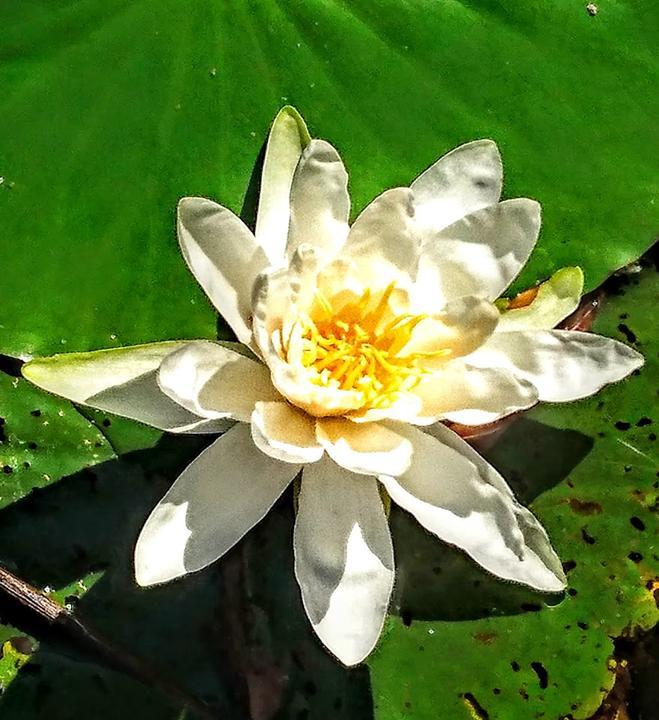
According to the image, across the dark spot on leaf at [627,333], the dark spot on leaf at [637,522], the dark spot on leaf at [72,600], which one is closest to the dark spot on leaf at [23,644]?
the dark spot on leaf at [72,600]

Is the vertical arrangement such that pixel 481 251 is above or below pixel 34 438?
above

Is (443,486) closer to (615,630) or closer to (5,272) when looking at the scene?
(615,630)

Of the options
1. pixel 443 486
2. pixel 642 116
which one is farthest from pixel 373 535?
pixel 642 116

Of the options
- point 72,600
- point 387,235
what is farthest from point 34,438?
point 387,235

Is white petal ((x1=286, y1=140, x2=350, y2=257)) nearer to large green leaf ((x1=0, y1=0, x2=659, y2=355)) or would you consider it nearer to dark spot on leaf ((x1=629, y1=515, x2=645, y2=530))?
large green leaf ((x1=0, y1=0, x2=659, y2=355))

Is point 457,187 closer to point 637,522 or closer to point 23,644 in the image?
point 637,522

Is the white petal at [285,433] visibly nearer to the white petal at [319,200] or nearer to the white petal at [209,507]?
the white petal at [209,507]

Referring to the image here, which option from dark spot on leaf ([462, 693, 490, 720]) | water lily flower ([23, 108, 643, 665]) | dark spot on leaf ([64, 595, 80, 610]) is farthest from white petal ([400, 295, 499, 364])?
dark spot on leaf ([64, 595, 80, 610])
